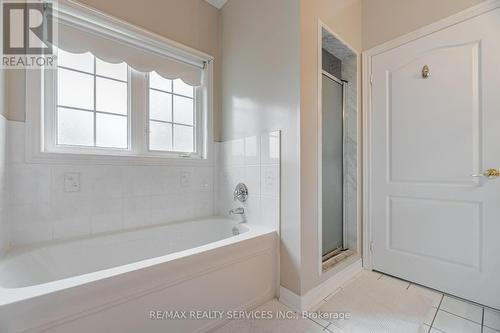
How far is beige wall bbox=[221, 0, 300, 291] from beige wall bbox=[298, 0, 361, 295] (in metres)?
0.05

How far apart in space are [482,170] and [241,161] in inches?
69.3

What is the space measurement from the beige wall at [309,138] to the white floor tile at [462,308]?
842mm

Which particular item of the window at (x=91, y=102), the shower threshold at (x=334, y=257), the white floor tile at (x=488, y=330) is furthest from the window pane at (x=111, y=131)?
the white floor tile at (x=488, y=330)

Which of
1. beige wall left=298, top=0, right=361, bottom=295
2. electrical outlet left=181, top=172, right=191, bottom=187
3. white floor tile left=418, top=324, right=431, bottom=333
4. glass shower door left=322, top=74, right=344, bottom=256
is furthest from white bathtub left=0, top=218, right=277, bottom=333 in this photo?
white floor tile left=418, top=324, right=431, bottom=333

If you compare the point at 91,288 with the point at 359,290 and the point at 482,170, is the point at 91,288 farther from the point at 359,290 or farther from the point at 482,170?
the point at 482,170

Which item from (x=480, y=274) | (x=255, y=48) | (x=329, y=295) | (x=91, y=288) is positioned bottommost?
(x=329, y=295)

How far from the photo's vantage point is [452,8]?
1.67 metres

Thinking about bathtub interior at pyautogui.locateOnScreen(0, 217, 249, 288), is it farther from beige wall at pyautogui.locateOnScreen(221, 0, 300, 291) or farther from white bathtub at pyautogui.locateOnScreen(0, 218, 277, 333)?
beige wall at pyautogui.locateOnScreen(221, 0, 300, 291)

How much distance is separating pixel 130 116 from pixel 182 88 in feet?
1.93

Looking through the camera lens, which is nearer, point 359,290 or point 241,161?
point 359,290

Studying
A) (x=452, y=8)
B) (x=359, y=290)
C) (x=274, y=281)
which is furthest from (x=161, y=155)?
(x=452, y=8)

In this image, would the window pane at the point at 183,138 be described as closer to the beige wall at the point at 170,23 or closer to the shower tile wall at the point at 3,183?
the beige wall at the point at 170,23

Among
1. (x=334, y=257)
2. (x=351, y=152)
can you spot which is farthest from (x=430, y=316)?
(x=351, y=152)

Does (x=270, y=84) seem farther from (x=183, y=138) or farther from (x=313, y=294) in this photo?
(x=313, y=294)
